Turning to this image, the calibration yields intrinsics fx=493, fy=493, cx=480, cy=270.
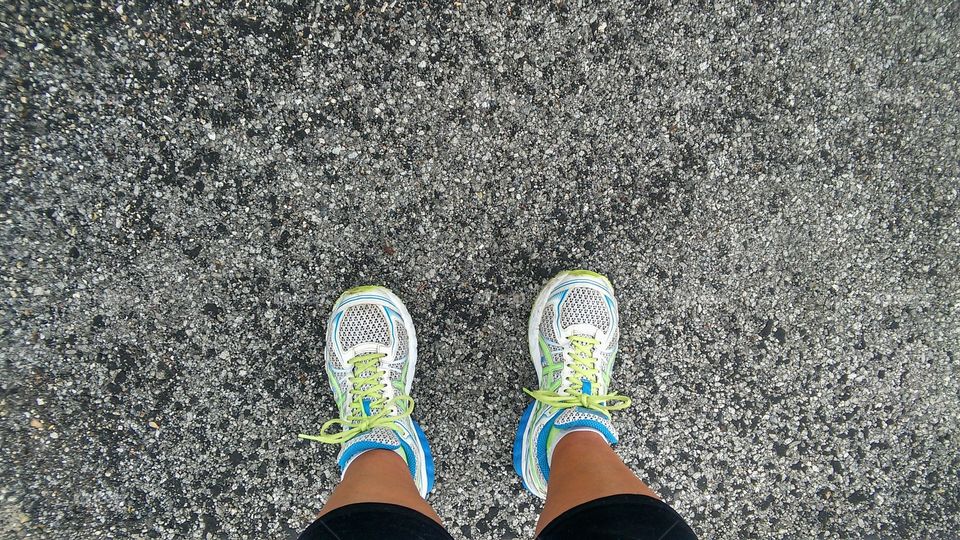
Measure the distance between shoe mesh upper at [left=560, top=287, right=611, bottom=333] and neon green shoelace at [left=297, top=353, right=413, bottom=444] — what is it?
567 millimetres

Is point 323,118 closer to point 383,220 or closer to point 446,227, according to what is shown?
point 383,220

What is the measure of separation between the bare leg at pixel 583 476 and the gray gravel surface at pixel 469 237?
0.88ft

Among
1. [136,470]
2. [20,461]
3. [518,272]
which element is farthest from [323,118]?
[20,461]

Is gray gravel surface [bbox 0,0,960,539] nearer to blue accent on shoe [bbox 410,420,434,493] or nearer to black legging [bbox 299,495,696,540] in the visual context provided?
blue accent on shoe [bbox 410,420,434,493]

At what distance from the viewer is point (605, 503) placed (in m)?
1.11

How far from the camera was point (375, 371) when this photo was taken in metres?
1.59

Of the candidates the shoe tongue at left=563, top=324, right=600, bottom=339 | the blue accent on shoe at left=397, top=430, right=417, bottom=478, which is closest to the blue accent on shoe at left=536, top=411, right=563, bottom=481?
the shoe tongue at left=563, top=324, right=600, bottom=339

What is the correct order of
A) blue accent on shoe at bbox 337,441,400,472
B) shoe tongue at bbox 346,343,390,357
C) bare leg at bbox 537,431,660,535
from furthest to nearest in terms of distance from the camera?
shoe tongue at bbox 346,343,390,357 → blue accent on shoe at bbox 337,441,400,472 → bare leg at bbox 537,431,660,535

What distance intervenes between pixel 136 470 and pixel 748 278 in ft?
6.91

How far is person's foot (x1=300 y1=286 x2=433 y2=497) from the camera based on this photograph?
1515 millimetres

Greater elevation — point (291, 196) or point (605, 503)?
point (291, 196)

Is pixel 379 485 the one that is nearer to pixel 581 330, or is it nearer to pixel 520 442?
pixel 520 442

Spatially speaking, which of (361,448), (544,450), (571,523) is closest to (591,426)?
(544,450)

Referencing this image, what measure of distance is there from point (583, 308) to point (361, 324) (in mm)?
706
